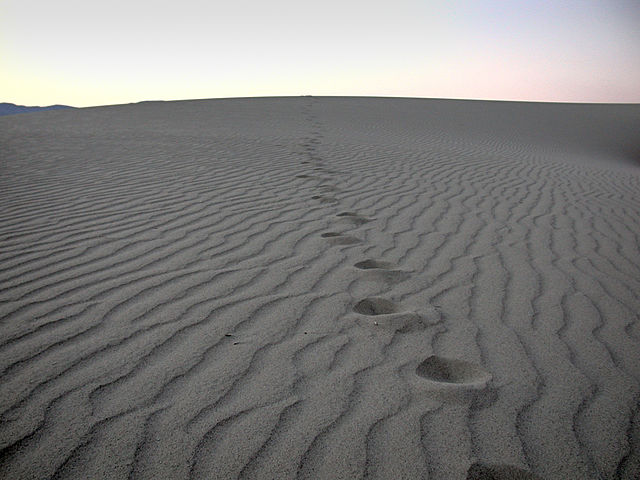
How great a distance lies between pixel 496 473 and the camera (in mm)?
1419

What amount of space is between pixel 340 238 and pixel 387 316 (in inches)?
49.5

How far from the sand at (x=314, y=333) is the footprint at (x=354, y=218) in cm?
5

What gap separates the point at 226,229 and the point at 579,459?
288 cm

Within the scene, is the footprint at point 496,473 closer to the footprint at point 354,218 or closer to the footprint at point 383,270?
the footprint at point 383,270

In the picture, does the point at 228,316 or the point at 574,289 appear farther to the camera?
the point at 574,289

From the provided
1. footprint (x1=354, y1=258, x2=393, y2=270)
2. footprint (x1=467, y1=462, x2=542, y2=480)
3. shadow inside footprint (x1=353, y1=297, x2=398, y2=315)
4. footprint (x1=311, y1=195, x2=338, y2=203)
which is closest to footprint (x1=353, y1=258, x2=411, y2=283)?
footprint (x1=354, y1=258, x2=393, y2=270)

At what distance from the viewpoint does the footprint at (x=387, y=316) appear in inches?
89.2

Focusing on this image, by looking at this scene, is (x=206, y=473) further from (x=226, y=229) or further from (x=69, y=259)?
(x=226, y=229)

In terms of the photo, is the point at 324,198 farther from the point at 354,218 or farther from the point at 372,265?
the point at 372,265

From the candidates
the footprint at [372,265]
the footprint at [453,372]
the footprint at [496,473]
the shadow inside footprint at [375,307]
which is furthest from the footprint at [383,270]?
the footprint at [496,473]

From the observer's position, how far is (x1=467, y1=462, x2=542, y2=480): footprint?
140 centimetres

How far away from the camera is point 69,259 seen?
2992 millimetres

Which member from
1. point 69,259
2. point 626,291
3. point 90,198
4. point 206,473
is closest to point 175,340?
point 206,473

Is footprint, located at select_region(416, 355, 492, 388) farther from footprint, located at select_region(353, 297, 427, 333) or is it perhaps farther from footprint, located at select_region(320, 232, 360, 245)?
footprint, located at select_region(320, 232, 360, 245)
